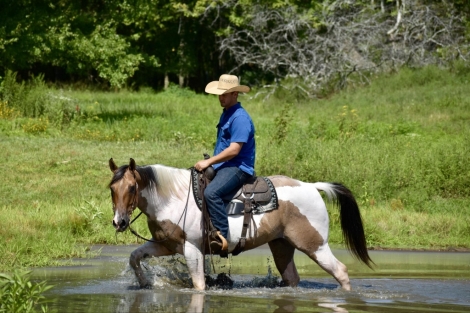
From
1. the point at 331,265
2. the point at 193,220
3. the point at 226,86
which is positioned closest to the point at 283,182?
the point at 331,265

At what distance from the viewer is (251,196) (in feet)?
30.0

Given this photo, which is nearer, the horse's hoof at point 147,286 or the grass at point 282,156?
the horse's hoof at point 147,286

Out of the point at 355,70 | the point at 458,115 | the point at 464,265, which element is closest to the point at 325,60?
the point at 355,70

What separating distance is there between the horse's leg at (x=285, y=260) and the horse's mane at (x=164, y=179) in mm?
1311

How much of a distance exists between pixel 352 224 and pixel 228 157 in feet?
6.58

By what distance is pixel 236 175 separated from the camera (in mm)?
9008

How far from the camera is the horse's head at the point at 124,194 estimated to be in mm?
8414

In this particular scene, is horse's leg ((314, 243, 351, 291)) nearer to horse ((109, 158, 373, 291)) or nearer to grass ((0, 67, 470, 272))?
horse ((109, 158, 373, 291))

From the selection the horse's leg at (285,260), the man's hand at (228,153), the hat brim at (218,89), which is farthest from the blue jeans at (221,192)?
the horse's leg at (285,260)

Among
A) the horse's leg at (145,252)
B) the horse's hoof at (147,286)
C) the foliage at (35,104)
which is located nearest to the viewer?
the horse's leg at (145,252)

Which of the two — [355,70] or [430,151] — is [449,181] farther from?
[355,70]

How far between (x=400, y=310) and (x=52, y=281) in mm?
3704

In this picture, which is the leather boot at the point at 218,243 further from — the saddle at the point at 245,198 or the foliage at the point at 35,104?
the foliage at the point at 35,104

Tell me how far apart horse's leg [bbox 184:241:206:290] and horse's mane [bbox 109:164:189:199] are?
1.84ft
